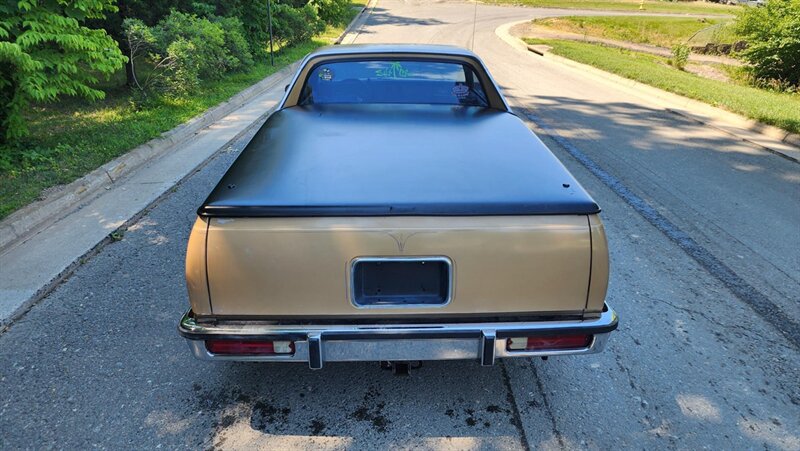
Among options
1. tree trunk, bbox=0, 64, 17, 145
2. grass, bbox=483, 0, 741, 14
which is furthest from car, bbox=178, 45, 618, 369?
grass, bbox=483, 0, 741, 14

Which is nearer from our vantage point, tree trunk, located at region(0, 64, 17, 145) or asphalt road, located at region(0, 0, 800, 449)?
asphalt road, located at region(0, 0, 800, 449)


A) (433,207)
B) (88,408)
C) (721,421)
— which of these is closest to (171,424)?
(88,408)

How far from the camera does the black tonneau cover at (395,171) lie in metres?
2.21

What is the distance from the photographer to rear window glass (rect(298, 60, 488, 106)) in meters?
4.06

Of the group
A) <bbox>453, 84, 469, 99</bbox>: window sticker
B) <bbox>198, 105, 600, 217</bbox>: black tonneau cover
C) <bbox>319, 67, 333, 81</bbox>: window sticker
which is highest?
<bbox>319, 67, 333, 81</bbox>: window sticker

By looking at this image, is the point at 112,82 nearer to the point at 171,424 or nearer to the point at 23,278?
the point at 23,278

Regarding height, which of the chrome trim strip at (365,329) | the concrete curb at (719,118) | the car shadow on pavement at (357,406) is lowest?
the car shadow on pavement at (357,406)

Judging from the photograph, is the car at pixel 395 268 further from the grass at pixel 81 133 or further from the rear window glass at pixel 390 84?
the grass at pixel 81 133

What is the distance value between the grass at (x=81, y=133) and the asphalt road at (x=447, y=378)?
5.13 feet

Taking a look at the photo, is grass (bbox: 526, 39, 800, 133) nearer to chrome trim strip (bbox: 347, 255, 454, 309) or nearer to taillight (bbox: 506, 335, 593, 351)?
taillight (bbox: 506, 335, 593, 351)

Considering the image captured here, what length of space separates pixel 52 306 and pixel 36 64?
124 inches

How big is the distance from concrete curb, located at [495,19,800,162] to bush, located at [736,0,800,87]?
15.9 feet

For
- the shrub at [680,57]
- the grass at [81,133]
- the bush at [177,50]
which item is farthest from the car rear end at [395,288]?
the shrub at [680,57]

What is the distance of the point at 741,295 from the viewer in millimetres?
3828
